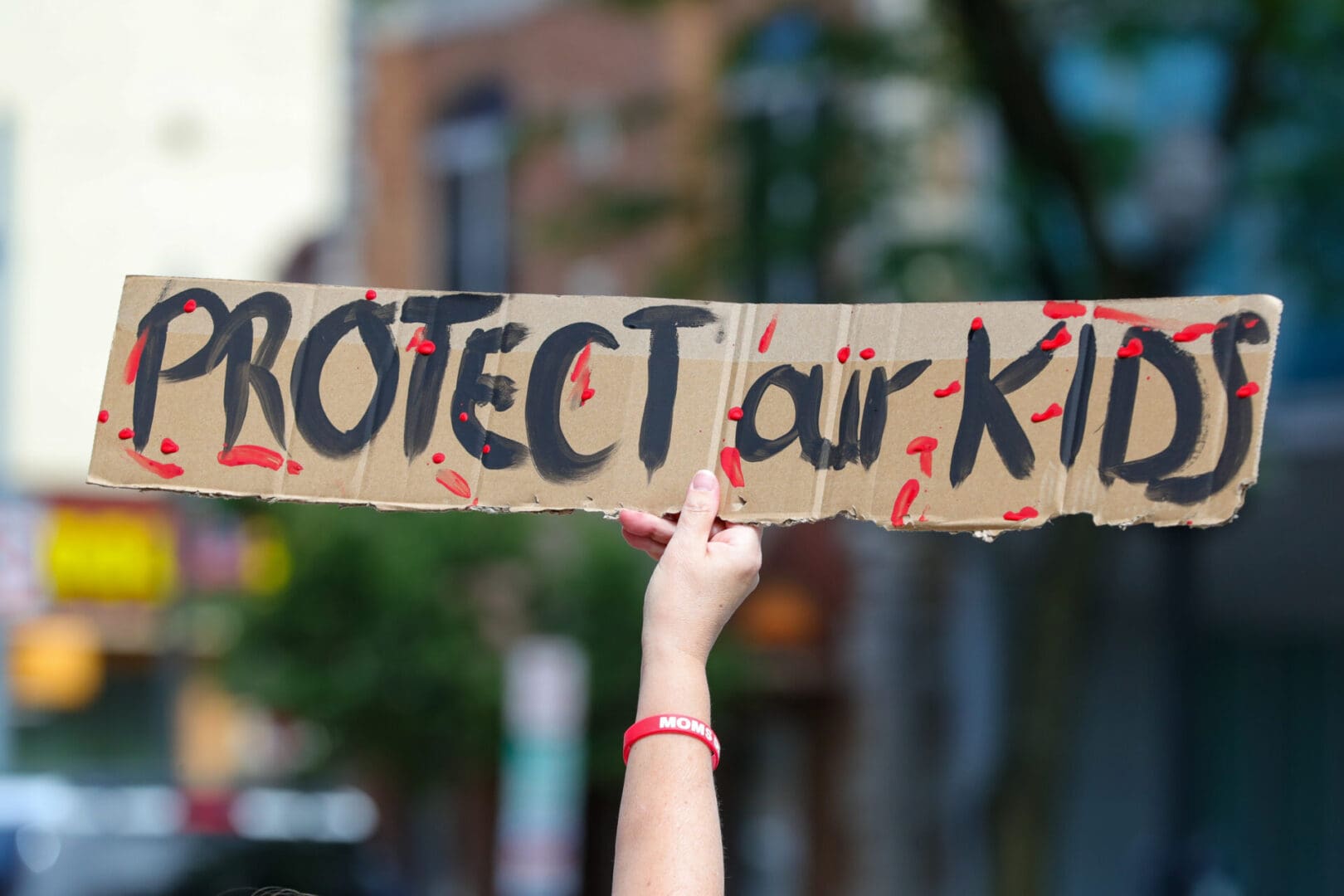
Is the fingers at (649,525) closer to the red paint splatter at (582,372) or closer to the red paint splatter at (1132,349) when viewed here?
the red paint splatter at (582,372)

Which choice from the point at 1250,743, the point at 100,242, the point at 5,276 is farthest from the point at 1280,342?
the point at 100,242

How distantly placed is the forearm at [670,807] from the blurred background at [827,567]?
15.6ft

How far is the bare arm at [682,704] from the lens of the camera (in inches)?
78.2

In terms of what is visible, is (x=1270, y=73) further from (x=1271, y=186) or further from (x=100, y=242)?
(x=100, y=242)

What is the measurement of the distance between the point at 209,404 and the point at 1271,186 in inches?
340

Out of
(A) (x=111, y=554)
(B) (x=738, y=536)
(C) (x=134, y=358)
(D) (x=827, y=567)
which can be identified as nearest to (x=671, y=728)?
(B) (x=738, y=536)

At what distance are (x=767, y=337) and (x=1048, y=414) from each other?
42cm

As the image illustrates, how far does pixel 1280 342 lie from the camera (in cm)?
1162

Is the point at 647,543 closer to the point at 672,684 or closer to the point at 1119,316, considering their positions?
the point at 672,684

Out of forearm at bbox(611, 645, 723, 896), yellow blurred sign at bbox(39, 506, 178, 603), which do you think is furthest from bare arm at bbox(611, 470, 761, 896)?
yellow blurred sign at bbox(39, 506, 178, 603)

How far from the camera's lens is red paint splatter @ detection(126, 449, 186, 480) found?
8.52 feet

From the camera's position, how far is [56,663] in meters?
20.1

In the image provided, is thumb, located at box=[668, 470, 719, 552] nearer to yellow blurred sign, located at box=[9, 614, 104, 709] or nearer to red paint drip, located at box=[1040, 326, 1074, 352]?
red paint drip, located at box=[1040, 326, 1074, 352]

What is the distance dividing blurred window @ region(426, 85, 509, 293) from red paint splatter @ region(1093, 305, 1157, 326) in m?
14.7
